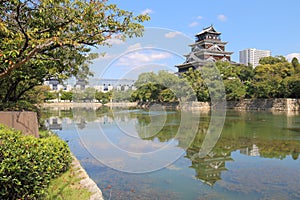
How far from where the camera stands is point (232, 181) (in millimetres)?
6496

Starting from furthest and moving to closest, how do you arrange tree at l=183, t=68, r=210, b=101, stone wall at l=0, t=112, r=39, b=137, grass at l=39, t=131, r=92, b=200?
1. tree at l=183, t=68, r=210, b=101
2. stone wall at l=0, t=112, r=39, b=137
3. grass at l=39, t=131, r=92, b=200

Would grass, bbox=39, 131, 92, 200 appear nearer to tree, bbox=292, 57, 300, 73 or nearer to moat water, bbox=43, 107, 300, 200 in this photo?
moat water, bbox=43, 107, 300, 200

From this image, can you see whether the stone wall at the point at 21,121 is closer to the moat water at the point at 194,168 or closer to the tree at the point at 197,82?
the moat water at the point at 194,168

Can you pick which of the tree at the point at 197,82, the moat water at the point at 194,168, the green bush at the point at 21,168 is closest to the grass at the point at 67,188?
the green bush at the point at 21,168

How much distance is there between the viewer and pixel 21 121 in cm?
646

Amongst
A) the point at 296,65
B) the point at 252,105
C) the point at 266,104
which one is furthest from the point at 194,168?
the point at 296,65

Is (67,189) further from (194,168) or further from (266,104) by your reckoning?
(266,104)

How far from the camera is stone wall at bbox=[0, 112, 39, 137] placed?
628cm

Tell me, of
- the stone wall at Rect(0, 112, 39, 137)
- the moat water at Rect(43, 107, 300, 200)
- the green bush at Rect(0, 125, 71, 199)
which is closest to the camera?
the green bush at Rect(0, 125, 71, 199)

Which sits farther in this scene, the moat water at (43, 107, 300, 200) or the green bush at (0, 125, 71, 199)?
the moat water at (43, 107, 300, 200)

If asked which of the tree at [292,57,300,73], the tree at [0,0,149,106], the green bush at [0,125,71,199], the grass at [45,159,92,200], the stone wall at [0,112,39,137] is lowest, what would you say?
the grass at [45,159,92,200]

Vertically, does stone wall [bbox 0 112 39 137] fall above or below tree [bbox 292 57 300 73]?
below

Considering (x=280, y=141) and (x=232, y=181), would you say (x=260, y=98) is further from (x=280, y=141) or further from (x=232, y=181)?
(x=232, y=181)

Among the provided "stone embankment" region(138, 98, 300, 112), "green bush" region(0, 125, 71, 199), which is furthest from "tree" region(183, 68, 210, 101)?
"green bush" region(0, 125, 71, 199)
